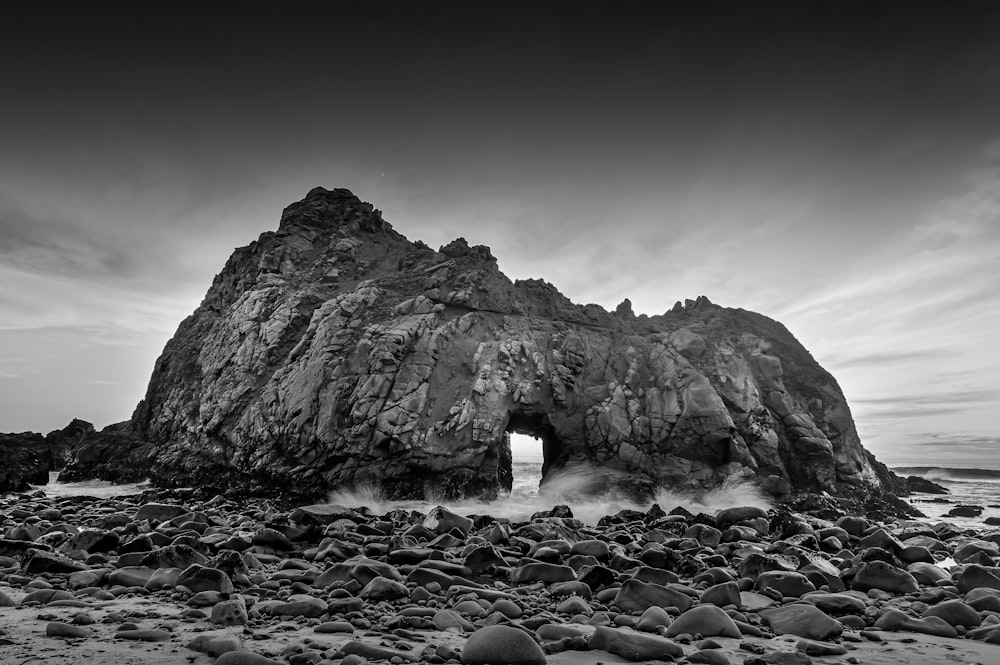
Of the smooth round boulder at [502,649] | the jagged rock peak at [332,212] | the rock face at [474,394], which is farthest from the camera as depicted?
the jagged rock peak at [332,212]

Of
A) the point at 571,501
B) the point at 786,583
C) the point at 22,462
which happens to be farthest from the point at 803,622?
the point at 22,462

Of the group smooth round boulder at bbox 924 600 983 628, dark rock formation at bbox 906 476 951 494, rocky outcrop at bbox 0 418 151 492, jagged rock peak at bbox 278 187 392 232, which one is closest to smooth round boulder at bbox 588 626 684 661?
smooth round boulder at bbox 924 600 983 628

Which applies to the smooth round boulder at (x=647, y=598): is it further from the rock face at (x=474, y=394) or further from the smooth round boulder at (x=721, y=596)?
the rock face at (x=474, y=394)

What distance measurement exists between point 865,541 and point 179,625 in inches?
620

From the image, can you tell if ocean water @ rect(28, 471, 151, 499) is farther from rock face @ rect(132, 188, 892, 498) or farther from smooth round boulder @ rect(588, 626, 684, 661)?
smooth round boulder @ rect(588, 626, 684, 661)

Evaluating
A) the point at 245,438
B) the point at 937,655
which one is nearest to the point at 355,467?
the point at 245,438

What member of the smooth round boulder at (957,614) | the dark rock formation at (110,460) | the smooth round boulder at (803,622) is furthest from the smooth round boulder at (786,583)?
the dark rock formation at (110,460)

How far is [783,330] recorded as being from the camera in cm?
3712

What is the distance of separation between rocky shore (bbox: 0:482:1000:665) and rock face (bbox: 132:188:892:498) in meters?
12.1

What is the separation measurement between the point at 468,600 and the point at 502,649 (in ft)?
8.75

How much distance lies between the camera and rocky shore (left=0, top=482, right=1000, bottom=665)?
5.66m

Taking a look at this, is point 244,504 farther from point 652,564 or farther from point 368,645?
point 368,645

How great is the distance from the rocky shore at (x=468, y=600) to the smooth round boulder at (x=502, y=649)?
14 millimetres

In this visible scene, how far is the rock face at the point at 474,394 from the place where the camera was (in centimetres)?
2672
